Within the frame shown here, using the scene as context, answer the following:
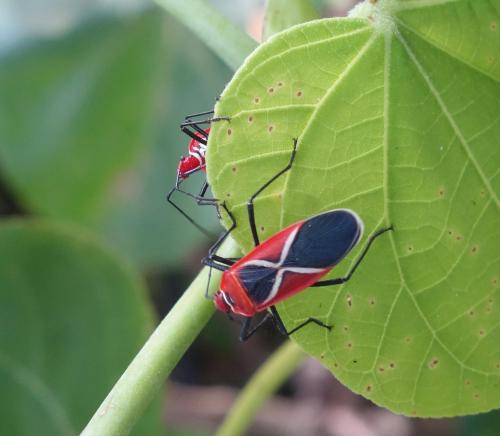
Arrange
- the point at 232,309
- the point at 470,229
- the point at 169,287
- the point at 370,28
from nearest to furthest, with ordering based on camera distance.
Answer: the point at 370,28 → the point at 470,229 → the point at 232,309 → the point at 169,287

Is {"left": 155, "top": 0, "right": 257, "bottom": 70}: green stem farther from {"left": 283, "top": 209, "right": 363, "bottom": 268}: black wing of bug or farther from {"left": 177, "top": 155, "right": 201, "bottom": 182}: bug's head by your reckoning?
{"left": 177, "top": 155, "right": 201, "bottom": 182}: bug's head

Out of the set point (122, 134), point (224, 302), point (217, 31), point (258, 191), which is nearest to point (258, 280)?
point (224, 302)

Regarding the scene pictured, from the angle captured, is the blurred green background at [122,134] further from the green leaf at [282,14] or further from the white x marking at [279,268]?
the green leaf at [282,14]

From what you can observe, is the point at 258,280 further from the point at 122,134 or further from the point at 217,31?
the point at 122,134

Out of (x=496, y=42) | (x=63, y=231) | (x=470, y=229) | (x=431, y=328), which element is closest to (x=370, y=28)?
(x=496, y=42)

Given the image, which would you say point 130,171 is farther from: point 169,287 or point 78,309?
point 78,309

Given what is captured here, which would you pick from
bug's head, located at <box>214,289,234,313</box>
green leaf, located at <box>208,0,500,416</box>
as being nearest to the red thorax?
bug's head, located at <box>214,289,234,313</box>

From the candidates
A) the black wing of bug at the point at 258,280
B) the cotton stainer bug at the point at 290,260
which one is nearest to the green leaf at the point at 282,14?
the cotton stainer bug at the point at 290,260
